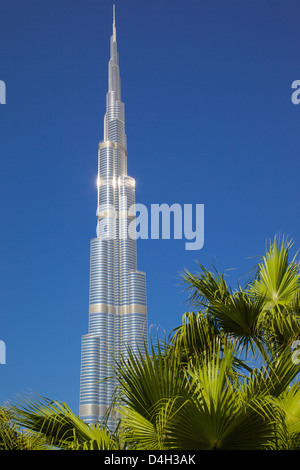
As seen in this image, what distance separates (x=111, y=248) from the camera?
168 m

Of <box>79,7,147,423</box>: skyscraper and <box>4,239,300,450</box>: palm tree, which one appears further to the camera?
<box>79,7,147,423</box>: skyscraper

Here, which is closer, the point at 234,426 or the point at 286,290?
the point at 234,426

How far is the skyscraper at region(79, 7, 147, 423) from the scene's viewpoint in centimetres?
15188

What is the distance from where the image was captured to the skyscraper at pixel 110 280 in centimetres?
15188

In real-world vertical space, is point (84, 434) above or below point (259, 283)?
below

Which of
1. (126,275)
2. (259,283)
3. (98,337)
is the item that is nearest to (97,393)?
(98,337)

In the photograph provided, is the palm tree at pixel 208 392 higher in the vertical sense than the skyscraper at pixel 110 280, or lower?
lower

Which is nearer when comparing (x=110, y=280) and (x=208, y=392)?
(x=208, y=392)

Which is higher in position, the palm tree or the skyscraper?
the skyscraper

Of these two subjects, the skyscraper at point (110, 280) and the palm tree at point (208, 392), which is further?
the skyscraper at point (110, 280)

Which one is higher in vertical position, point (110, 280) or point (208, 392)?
point (110, 280)

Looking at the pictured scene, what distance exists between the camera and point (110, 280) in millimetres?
164250

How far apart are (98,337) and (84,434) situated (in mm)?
153276

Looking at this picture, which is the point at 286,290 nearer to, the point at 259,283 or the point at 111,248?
the point at 259,283
